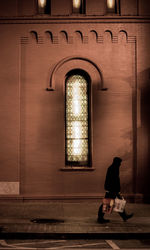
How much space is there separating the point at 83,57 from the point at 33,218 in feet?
20.3

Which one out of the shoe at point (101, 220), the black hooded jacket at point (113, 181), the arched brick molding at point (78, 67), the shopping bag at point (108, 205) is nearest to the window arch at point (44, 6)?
the arched brick molding at point (78, 67)

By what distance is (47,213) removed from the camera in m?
13.8

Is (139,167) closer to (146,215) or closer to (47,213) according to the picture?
(146,215)

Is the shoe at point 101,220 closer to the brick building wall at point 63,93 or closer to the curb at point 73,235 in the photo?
the curb at point 73,235

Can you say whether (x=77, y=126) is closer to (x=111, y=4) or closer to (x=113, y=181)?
(x=113, y=181)

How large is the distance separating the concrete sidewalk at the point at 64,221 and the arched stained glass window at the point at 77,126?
1.61 m

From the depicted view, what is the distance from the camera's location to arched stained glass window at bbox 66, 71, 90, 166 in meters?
16.2

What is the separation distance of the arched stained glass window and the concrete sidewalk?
5.28 feet

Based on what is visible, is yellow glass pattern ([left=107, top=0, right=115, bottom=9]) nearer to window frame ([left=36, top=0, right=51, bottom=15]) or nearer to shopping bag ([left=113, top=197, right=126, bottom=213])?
window frame ([left=36, top=0, right=51, bottom=15])

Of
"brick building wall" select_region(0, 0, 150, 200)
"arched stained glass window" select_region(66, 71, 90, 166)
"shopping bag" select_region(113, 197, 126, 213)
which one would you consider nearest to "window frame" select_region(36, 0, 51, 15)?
"brick building wall" select_region(0, 0, 150, 200)

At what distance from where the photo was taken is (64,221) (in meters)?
12.5

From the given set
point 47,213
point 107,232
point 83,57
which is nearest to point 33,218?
point 47,213

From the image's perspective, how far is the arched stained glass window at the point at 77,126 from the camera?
53.3ft

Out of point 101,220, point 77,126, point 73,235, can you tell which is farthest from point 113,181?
point 77,126
